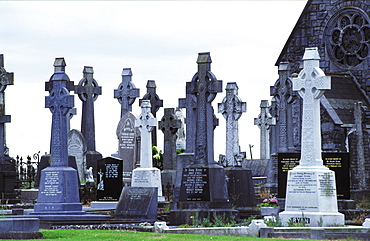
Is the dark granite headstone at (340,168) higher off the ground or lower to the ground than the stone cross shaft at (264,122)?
lower

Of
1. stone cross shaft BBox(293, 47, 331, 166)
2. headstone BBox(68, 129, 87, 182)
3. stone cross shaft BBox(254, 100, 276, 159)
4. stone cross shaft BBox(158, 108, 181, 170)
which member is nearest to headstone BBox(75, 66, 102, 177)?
headstone BBox(68, 129, 87, 182)

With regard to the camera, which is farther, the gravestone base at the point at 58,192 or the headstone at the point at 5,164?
the headstone at the point at 5,164

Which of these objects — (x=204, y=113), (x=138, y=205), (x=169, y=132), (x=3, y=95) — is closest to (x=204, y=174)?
(x=204, y=113)

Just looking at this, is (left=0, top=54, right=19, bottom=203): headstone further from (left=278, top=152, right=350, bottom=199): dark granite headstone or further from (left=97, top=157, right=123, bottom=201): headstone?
(left=278, top=152, right=350, bottom=199): dark granite headstone

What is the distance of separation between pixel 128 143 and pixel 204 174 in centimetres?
1184

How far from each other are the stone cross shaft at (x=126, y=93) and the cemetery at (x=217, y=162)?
5cm

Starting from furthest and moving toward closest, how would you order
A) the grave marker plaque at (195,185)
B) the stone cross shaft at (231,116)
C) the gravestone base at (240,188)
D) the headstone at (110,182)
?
the stone cross shaft at (231,116)
the headstone at (110,182)
the gravestone base at (240,188)
the grave marker plaque at (195,185)

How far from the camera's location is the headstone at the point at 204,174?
1082 inches

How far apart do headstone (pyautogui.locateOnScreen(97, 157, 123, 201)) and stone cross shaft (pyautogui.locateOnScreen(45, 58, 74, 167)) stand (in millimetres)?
4695

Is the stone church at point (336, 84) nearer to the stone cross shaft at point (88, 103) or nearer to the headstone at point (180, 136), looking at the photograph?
the headstone at point (180, 136)

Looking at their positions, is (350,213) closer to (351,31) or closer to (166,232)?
(166,232)

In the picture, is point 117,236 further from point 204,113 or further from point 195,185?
point 204,113

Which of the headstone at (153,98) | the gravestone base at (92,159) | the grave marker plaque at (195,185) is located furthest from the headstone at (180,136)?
the grave marker plaque at (195,185)

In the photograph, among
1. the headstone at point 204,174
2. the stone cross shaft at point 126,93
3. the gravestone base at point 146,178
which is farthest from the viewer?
the stone cross shaft at point 126,93
